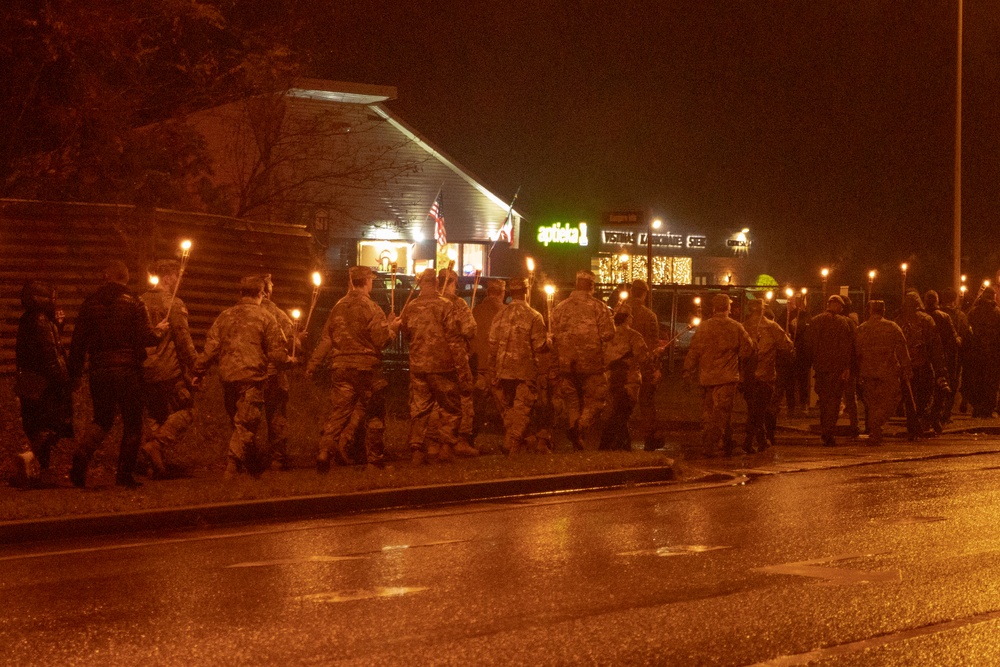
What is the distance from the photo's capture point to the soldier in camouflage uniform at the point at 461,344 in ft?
45.8

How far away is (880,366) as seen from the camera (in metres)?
17.4

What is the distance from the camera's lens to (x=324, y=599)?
7.64 metres

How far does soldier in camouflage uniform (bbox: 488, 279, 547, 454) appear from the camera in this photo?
1462cm

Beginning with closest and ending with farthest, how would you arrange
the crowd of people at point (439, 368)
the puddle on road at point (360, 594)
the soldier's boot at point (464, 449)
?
the puddle on road at point (360, 594)
the crowd of people at point (439, 368)
the soldier's boot at point (464, 449)

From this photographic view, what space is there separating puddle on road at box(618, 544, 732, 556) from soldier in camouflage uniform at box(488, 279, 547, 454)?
540 cm

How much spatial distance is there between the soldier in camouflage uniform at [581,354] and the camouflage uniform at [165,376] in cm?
417

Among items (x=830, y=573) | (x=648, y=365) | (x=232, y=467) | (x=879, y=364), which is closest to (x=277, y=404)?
(x=232, y=467)

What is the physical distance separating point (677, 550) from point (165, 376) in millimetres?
5627

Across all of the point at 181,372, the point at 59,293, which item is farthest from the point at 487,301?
the point at 59,293

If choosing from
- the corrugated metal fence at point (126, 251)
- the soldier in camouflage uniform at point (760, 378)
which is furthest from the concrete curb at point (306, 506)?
the corrugated metal fence at point (126, 251)

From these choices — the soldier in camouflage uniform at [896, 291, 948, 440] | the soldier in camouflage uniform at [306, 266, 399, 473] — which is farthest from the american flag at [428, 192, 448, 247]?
the soldier in camouflage uniform at [306, 266, 399, 473]

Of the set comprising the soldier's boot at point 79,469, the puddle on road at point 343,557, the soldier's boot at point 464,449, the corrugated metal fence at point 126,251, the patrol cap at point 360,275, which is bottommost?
the puddle on road at point 343,557

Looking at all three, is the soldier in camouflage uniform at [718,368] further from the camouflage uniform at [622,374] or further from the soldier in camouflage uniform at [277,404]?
the soldier in camouflage uniform at [277,404]

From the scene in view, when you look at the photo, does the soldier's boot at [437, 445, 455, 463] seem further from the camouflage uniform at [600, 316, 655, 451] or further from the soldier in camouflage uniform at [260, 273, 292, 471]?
the camouflage uniform at [600, 316, 655, 451]
